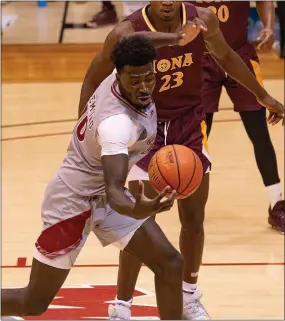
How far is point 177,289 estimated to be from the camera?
4.64 m

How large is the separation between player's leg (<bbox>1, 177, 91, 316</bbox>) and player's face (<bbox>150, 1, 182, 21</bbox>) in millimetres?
1054

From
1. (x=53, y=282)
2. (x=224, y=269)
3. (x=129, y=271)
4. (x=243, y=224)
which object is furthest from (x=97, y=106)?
(x=243, y=224)

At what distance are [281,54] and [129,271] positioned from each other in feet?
23.4

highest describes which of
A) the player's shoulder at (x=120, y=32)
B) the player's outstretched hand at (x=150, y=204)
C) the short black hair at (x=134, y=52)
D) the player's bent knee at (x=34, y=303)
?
the short black hair at (x=134, y=52)

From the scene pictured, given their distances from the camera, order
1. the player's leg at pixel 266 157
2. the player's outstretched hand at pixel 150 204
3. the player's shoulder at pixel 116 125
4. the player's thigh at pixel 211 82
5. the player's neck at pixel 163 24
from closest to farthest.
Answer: the player's outstretched hand at pixel 150 204
the player's shoulder at pixel 116 125
the player's neck at pixel 163 24
the player's thigh at pixel 211 82
the player's leg at pixel 266 157

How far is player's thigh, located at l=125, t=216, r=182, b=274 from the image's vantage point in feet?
15.0

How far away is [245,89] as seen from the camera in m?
6.98

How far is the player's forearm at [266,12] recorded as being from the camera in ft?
22.5

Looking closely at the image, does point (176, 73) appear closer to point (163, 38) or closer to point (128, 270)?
point (163, 38)

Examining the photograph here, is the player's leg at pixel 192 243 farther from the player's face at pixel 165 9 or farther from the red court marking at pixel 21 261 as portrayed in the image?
the red court marking at pixel 21 261

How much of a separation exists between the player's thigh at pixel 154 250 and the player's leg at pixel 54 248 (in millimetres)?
271

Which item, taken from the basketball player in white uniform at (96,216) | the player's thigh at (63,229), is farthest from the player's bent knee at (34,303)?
the player's thigh at (63,229)

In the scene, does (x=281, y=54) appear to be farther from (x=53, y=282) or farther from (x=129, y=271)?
(x=53, y=282)

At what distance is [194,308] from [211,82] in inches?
76.8
